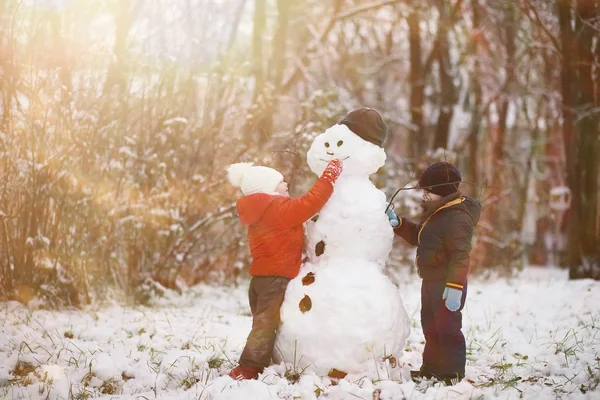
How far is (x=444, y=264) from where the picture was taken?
356 centimetres

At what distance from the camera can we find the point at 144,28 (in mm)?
7270

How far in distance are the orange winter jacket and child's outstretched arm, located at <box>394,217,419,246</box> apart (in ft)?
2.43

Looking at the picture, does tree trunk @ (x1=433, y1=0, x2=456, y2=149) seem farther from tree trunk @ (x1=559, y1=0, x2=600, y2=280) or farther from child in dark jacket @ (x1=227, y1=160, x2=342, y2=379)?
child in dark jacket @ (x1=227, y1=160, x2=342, y2=379)

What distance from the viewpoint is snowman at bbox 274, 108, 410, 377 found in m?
3.26

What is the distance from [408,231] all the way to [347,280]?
2.44ft

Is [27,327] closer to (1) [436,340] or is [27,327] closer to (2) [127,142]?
(2) [127,142]

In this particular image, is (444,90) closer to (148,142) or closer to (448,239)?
(148,142)

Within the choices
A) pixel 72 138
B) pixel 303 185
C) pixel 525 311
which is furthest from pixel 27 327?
pixel 525 311

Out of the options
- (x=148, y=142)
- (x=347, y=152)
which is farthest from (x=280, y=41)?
(x=347, y=152)

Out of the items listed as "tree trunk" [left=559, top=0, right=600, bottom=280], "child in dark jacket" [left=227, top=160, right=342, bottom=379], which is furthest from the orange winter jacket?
"tree trunk" [left=559, top=0, right=600, bottom=280]

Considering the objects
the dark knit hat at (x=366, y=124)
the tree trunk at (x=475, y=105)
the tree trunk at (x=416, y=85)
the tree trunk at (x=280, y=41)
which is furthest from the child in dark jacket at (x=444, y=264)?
the tree trunk at (x=475, y=105)

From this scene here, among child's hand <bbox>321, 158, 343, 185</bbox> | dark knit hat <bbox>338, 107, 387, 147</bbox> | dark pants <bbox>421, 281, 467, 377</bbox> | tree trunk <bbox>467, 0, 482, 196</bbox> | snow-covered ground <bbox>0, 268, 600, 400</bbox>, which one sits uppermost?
tree trunk <bbox>467, 0, 482, 196</bbox>

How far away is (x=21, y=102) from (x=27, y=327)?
2066 mm

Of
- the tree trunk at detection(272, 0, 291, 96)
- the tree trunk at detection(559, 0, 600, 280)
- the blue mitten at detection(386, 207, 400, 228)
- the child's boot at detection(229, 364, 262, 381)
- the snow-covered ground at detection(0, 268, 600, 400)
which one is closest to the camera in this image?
the snow-covered ground at detection(0, 268, 600, 400)
